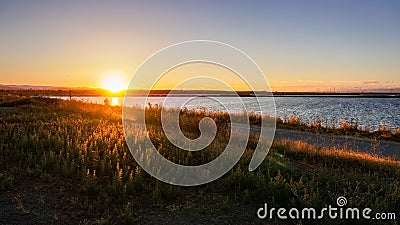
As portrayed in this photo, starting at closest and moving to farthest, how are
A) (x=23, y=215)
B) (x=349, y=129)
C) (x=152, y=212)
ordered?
(x=23, y=215)
(x=152, y=212)
(x=349, y=129)

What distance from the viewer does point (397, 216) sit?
595 centimetres

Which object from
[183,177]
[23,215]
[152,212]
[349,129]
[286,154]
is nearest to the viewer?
[23,215]

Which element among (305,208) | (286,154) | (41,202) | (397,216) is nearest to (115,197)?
(41,202)

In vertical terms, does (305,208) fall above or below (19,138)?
below

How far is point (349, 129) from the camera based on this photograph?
934 inches

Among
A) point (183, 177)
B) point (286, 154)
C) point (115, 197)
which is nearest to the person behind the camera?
point (115, 197)

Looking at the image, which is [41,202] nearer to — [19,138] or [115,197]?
[115,197]

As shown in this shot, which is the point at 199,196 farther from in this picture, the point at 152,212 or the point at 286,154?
the point at 286,154

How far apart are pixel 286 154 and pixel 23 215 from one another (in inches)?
302

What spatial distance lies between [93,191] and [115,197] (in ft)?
1.42

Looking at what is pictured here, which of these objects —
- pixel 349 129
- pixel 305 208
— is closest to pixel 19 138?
pixel 305 208

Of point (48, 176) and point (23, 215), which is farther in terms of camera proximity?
point (48, 176)

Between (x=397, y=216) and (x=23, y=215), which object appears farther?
(x=397, y=216)

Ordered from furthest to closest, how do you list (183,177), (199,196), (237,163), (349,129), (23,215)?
(349,129)
(237,163)
(183,177)
(199,196)
(23,215)
